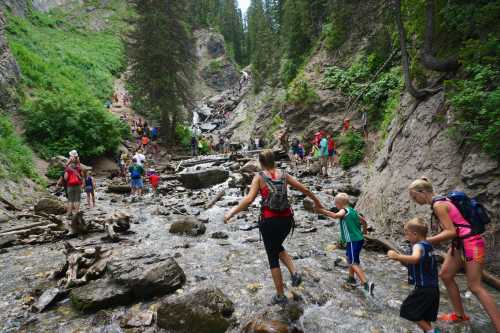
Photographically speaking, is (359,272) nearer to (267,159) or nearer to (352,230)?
(352,230)

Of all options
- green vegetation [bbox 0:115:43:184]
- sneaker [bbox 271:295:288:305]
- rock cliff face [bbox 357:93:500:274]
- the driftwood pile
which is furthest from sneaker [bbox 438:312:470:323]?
green vegetation [bbox 0:115:43:184]

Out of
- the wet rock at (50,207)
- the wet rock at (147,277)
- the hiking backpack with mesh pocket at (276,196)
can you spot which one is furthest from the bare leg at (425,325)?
the wet rock at (50,207)

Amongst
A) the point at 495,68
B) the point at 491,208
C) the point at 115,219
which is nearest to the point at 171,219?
the point at 115,219

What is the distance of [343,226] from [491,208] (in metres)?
2.83

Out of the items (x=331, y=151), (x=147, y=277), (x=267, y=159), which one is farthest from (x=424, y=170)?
(x=331, y=151)

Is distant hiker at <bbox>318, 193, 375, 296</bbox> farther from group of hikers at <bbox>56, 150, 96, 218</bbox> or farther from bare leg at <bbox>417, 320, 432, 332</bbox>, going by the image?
group of hikers at <bbox>56, 150, 96, 218</bbox>

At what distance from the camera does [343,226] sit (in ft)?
18.3

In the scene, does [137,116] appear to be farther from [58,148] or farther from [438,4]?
[438,4]

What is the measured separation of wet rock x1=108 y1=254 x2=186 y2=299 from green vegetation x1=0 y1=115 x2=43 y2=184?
10.7m

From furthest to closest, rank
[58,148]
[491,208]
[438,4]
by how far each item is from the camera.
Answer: [58,148] → [438,4] → [491,208]

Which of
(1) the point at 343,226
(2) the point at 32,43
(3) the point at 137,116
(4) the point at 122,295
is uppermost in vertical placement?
(2) the point at 32,43

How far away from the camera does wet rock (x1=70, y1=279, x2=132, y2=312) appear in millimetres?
5094

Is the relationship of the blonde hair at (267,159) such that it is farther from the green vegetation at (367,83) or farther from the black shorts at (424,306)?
the green vegetation at (367,83)

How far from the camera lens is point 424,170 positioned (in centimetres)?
788
